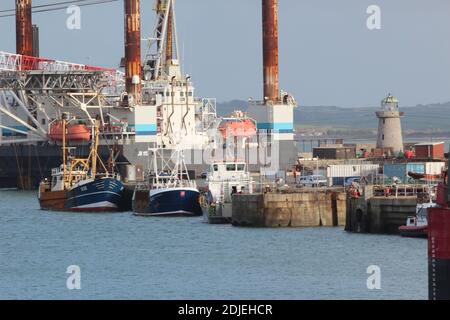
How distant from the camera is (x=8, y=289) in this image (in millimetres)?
51969

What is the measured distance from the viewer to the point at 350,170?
96.9m

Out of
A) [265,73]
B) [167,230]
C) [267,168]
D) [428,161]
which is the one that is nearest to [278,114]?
[265,73]

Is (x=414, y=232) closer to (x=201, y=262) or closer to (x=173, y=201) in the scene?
(x=201, y=262)

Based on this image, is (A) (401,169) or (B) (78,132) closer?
(A) (401,169)

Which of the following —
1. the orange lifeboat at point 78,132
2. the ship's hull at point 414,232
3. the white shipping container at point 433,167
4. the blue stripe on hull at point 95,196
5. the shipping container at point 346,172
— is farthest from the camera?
the orange lifeboat at point 78,132

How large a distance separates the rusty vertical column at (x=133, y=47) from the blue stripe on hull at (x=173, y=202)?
3666cm

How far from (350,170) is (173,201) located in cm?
1446

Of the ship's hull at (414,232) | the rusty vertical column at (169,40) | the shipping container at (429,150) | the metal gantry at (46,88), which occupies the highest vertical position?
the rusty vertical column at (169,40)

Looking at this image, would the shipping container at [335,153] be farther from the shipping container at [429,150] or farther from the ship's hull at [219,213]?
the ship's hull at [219,213]

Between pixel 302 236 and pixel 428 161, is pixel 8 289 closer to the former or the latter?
pixel 302 236

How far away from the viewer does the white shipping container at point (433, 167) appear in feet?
303

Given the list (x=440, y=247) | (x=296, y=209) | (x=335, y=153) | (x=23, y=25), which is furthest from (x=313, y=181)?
(x=440, y=247)

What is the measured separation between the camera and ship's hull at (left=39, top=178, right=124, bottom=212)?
315 feet

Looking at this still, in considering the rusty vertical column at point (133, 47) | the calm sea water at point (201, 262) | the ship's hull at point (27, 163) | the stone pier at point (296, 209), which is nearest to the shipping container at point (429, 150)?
the rusty vertical column at point (133, 47)
